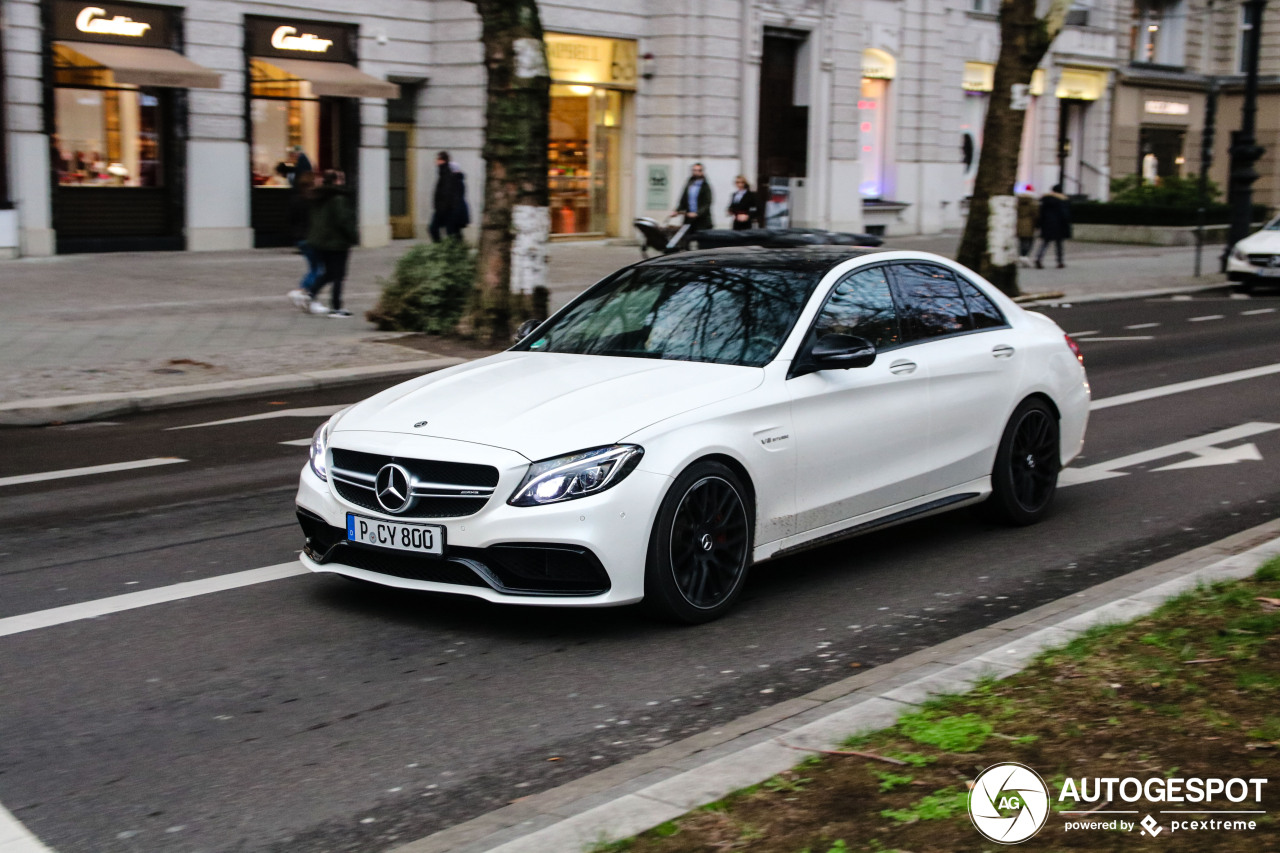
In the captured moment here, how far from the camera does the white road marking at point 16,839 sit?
407 cm

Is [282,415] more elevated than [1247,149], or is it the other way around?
[1247,149]

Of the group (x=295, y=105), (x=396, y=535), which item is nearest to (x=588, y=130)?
(x=295, y=105)

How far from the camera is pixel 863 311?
7266 millimetres

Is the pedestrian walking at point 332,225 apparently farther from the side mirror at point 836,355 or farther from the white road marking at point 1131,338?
the side mirror at point 836,355

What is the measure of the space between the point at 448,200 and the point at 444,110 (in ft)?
17.8

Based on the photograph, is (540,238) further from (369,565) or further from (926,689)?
(926,689)

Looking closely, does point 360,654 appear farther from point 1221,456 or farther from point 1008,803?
point 1221,456

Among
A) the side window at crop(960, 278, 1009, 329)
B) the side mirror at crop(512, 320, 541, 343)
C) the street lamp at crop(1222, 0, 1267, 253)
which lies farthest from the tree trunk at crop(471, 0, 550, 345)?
the street lamp at crop(1222, 0, 1267, 253)

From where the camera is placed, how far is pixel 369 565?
241 inches

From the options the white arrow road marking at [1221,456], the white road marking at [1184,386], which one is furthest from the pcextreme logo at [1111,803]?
the white road marking at [1184,386]

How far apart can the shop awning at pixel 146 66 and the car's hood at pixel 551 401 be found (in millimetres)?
19340

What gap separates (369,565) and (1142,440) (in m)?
6.87

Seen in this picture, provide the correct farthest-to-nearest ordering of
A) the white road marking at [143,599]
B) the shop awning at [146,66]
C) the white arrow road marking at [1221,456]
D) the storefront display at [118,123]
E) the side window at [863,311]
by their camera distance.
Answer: the storefront display at [118,123]
the shop awning at [146,66]
the white arrow road marking at [1221,456]
the side window at [863,311]
the white road marking at [143,599]

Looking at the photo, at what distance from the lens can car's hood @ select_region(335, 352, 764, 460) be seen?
5.88 meters
